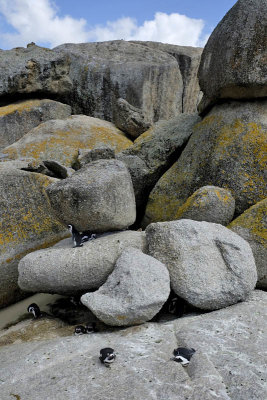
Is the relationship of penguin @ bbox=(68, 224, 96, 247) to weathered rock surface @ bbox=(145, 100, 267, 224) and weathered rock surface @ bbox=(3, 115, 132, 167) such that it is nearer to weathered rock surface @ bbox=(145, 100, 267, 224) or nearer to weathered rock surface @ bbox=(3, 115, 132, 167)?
weathered rock surface @ bbox=(145, 100, 267, 224)

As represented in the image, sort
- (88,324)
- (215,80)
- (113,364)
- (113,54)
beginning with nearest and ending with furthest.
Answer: (113,364), (88,324), (215,80), (113,54)

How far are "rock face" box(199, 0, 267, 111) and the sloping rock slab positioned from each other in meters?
4.72

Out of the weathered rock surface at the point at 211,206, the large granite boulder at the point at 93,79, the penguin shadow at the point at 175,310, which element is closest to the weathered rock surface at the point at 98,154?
the weathered rock surface at the point at 211,206

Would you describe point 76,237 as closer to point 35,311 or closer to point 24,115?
point 35,311

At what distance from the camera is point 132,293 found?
4594 mm

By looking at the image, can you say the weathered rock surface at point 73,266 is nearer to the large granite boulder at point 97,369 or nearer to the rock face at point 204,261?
the rock face at point 204,261

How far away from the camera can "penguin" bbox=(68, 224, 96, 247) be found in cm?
582

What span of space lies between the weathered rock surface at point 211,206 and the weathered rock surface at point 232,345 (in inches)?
59.8

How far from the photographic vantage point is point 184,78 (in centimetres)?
1595

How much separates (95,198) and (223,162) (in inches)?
106

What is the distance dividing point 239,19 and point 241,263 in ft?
15.1

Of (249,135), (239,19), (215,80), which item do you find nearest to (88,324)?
(249,135)

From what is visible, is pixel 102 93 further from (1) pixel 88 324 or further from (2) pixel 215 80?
(1) pixel 88 324

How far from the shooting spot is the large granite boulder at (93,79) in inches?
515
